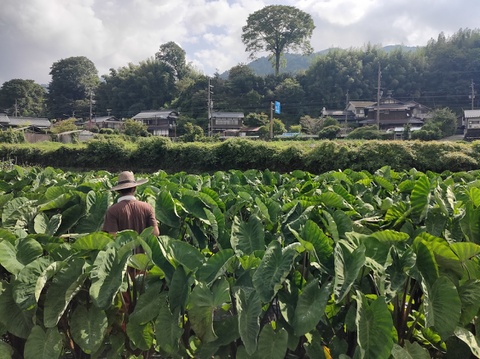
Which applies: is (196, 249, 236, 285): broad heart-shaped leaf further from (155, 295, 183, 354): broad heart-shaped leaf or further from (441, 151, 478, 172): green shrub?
(441, 151, 478, 172): green shrub

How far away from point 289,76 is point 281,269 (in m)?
59.5

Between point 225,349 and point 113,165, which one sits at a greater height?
point 225,349

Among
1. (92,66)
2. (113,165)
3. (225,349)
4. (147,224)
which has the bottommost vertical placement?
(113,165)

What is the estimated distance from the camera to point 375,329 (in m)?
1.68

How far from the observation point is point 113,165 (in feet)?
82.4

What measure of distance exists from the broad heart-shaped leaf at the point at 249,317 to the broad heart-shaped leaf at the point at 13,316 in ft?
3.45

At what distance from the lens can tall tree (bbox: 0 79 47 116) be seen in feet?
205

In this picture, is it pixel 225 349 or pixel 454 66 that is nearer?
pixel 225 349

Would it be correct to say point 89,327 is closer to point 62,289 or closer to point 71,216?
point 62,289

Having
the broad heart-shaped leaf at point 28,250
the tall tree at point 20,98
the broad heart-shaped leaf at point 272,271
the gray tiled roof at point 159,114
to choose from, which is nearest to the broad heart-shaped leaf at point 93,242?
the broad heart-shaped leaf at point 28,250

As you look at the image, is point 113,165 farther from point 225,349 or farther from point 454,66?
point 454,66

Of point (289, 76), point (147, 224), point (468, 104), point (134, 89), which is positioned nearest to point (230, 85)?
point (289, 76)

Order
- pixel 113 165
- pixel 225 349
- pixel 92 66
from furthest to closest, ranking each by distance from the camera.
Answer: pixel 92 66 → pixel 113 165 → pixel 225 349

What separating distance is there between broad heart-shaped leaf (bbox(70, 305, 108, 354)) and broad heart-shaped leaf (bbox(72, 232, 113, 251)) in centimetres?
32
